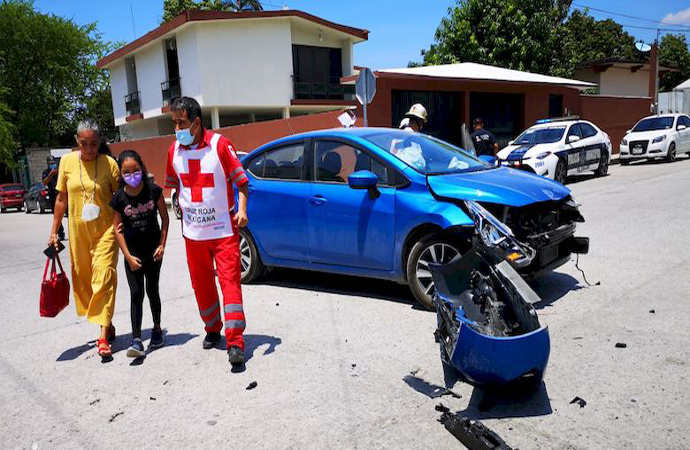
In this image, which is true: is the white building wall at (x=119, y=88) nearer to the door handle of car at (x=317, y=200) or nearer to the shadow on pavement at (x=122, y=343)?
the door handle of car at (x=317, y=200)

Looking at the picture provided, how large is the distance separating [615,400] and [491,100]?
732 inches

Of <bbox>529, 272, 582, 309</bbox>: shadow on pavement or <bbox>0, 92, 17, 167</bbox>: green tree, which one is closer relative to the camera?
<bbox>529, 272, 582, 309</bbox>: shadow on pavement

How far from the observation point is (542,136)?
1524 centimetres

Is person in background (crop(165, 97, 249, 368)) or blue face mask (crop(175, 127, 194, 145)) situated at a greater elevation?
blue face mask (crop(175, 127, 194, 145))

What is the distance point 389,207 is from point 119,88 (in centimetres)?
3275

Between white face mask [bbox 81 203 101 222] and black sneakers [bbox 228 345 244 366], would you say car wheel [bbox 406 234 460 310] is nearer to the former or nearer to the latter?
black sneakers [bbox 228 345 244 366]

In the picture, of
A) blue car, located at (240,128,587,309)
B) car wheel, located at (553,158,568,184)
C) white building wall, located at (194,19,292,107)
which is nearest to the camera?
blue car, located at (240,128,587,309)

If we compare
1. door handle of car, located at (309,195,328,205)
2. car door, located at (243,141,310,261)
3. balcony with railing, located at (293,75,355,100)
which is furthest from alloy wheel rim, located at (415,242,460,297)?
balcony with railing, located at (293,75,355,100)

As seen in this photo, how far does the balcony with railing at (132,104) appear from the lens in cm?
3197

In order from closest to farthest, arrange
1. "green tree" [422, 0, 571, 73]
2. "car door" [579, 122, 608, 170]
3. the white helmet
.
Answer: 1. the white helmet
2. "car door" [579, 122, 608, 170]
3. "green tree" [422, 0, 571, 73]

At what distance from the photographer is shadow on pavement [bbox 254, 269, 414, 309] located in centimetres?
579

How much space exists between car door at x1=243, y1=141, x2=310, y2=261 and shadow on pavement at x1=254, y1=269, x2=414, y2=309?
488 mm

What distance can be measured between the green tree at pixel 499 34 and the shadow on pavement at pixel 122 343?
24.8 m

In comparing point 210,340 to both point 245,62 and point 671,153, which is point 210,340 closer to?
point 671,153
